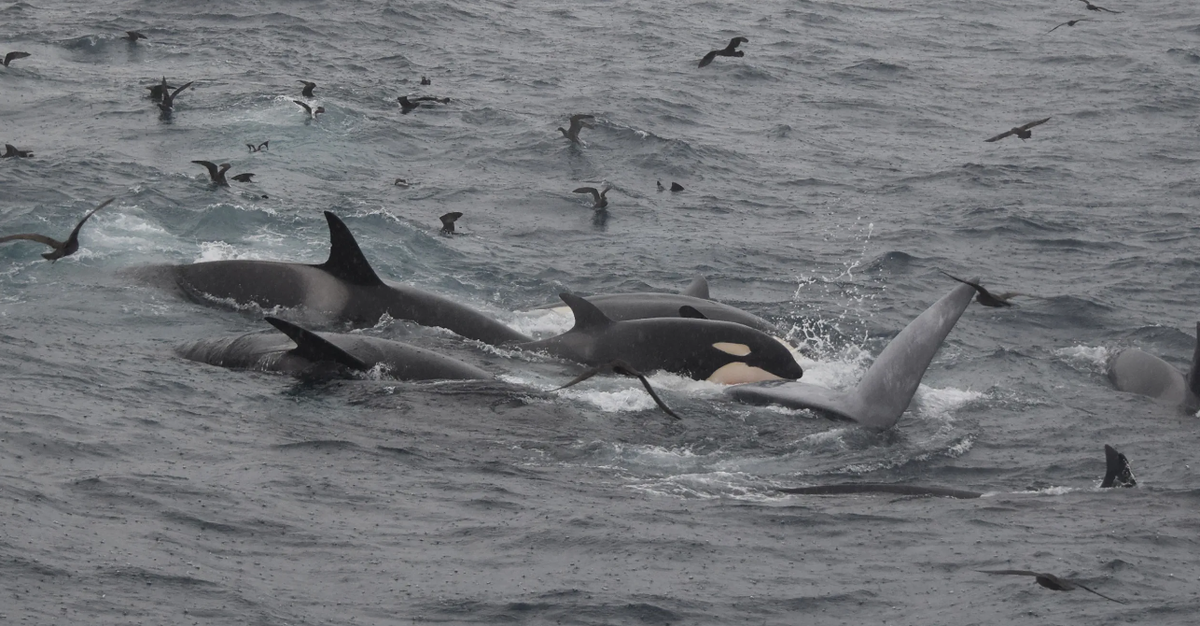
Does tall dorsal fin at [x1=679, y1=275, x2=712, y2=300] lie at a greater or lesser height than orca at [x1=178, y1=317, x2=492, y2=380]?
lesser

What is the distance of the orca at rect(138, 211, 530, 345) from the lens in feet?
54.1

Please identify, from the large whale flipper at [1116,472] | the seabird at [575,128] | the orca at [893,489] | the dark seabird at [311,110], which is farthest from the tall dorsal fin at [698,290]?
the dark seabird at [311,110]

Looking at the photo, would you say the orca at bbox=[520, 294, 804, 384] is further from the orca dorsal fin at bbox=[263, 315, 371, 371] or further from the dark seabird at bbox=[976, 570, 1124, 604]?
the dark seabird at bbox=[976, 570, 1124, 604]

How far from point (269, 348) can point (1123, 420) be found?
9.20 m

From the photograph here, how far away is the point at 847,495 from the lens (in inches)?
476

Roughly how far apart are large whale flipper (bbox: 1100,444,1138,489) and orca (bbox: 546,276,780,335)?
5.25 metres

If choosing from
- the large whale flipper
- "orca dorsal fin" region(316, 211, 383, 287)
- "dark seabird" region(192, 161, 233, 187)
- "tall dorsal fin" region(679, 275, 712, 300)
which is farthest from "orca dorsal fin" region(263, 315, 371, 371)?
"dark seabird" region(192, 161, 233, 187)

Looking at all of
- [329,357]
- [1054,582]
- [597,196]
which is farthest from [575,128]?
[1054,582]

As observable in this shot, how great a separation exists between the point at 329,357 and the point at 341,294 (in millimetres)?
2421

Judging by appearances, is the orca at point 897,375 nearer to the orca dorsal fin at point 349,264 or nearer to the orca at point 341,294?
the orca at point 341,294

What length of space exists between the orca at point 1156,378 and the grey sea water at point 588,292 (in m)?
0.36

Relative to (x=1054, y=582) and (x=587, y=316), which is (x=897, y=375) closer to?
(x=587, y=316)

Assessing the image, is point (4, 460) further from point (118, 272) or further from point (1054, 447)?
point (1054, 447)

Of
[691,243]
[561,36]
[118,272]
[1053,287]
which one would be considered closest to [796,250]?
[691,243]
